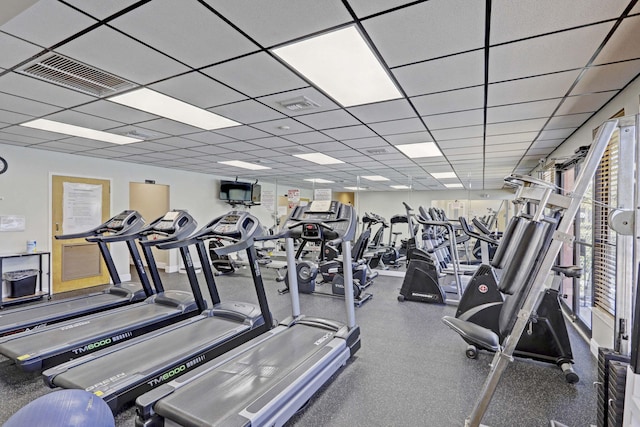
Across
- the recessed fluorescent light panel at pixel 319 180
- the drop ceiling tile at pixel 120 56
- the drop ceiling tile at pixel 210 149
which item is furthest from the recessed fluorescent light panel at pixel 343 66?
the recessed fluorescent light panel at pixel 319 180

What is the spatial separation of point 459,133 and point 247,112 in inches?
105

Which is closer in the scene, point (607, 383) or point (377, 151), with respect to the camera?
point (607, 383)

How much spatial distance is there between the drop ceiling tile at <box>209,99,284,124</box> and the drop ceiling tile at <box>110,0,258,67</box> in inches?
35.9

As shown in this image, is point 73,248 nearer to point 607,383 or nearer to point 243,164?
point 243,164

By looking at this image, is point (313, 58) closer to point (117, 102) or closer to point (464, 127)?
point (117, 102)

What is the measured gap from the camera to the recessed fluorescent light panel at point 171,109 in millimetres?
2980

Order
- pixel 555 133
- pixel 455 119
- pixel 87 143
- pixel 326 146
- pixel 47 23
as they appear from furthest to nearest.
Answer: pixel 326 146 → pixel 87 143 → pixel 555 133 → pixel 455 119 → pixel 47 23

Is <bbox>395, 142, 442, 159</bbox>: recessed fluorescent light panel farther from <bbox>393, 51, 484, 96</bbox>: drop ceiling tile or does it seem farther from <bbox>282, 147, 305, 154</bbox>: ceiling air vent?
<bbox>393, 51, 484, 96</bbox>: drop ceiling tile

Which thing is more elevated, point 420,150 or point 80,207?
point 420,150

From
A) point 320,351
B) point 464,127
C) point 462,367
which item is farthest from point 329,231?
point 464,127

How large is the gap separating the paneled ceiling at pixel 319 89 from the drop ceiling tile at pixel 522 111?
2 cm

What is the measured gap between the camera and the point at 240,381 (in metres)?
2.18

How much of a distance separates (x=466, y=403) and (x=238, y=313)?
2.29m

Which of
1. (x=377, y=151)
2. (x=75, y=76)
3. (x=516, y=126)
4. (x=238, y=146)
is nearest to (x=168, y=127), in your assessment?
(x=238, y=146)
